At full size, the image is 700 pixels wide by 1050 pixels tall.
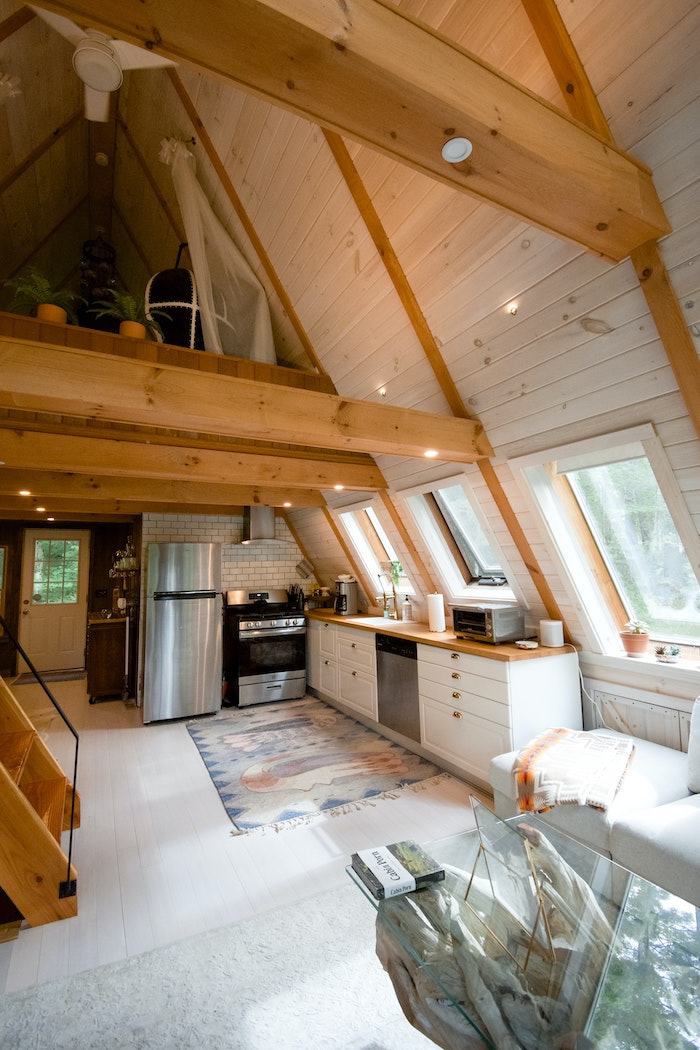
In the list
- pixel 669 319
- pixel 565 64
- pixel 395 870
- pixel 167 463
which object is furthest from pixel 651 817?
pixel 167 463

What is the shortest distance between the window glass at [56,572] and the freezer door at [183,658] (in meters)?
3.33

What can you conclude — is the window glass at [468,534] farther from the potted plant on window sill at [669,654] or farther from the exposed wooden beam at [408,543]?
the potted plant on window sill at [669,654]

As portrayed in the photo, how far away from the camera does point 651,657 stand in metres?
2.81

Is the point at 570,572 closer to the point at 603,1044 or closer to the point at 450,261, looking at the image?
the point at 450,261

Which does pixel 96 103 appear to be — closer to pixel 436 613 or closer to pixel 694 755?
pixel 436 613

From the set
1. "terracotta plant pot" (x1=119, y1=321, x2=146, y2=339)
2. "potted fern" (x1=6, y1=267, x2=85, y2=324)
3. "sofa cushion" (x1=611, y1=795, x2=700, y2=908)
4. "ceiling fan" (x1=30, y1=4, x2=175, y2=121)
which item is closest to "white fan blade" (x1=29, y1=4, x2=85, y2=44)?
"ceiling fan" (x1=30, y1=4, x2=175, y2=121)

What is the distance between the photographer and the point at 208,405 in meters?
A: 2.24

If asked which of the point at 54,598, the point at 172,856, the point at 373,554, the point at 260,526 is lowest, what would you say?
the point at 172,856

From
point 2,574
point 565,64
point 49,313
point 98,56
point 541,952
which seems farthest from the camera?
point 2,574

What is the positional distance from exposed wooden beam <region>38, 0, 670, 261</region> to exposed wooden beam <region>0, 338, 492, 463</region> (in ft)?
3.97

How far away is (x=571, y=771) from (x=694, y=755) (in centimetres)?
54

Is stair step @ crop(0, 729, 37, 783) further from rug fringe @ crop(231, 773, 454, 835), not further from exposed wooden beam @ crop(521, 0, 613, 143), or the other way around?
exposed wooden beam @ crop(521, 0, 613, 143)

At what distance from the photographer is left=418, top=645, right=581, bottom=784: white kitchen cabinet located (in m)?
2.94

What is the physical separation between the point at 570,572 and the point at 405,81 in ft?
8.31
